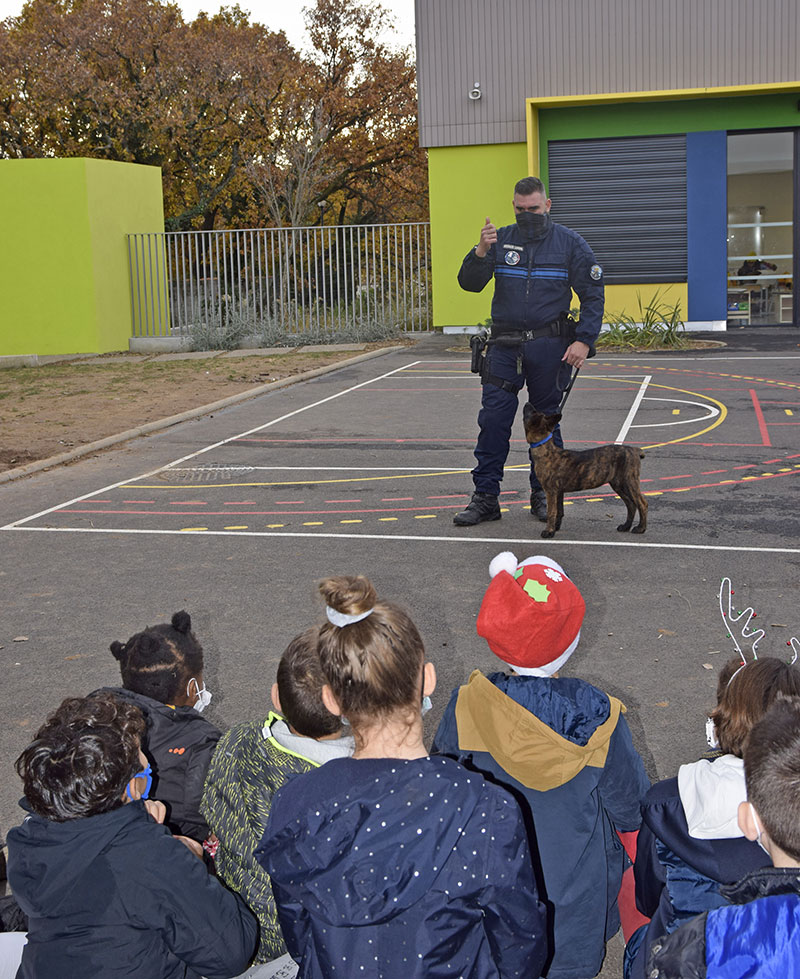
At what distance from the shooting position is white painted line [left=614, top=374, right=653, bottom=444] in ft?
39.5

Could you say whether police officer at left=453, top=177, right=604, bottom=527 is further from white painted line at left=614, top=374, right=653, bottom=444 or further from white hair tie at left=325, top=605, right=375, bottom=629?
white hair tie at left=325, top=605, right=375, bottom=629

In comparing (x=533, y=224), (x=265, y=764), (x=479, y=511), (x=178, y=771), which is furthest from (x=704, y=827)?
(x=533, y=224)

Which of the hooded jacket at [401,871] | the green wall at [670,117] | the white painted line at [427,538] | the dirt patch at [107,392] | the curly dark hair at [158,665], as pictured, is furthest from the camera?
the green wall at [670,117]

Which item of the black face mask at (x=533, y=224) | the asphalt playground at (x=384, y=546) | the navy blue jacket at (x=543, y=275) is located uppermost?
the black face mask at (x=533, y=224)

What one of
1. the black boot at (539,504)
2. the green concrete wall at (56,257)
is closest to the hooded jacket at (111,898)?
the black boot at (539,504)

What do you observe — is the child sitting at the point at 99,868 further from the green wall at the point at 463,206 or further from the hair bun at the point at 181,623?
the green wall at the point at 463,206

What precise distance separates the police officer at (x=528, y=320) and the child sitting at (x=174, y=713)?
4.74 m

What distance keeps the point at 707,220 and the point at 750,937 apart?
2273 cm

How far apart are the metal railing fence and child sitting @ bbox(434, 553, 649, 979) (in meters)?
21.3

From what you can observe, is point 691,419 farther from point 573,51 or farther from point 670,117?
point 573,51

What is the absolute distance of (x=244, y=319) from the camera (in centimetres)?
2403

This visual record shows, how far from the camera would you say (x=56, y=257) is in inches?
910

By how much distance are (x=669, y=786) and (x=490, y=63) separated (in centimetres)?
2262

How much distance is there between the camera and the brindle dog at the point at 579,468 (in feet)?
26.0
